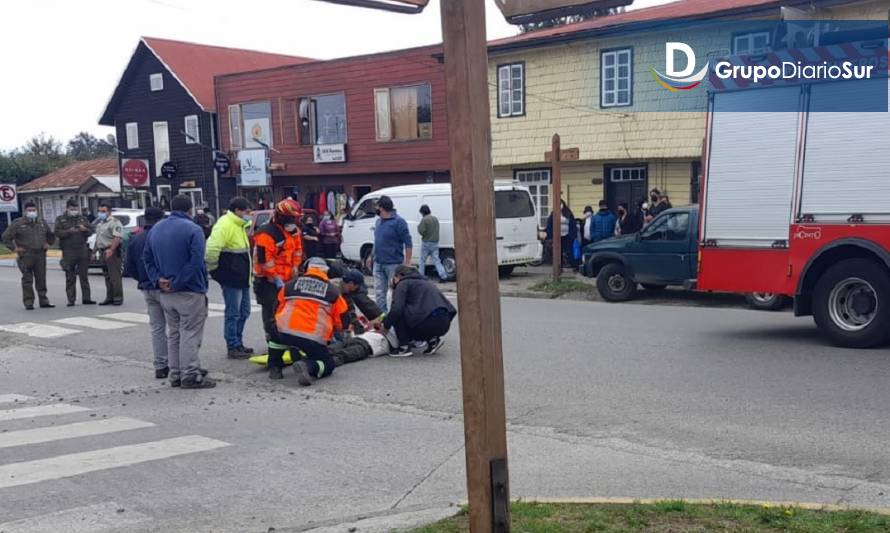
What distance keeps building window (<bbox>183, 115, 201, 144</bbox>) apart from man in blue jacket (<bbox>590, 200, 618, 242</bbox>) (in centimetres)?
2068

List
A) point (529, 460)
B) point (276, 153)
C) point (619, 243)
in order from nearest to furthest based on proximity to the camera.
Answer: point (529, 460) < point (619, 243) < point (276, 153)

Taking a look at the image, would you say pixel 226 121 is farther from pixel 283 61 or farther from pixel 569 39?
pixel 569 39

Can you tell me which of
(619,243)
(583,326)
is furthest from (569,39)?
(583,326)

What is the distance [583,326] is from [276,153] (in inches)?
867

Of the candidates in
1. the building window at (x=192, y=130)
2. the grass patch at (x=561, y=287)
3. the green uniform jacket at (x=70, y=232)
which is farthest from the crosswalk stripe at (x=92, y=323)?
the building window at (x=192, y=130)

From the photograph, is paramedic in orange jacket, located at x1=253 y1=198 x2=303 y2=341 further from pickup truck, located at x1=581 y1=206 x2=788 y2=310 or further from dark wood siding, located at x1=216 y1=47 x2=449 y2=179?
dark wood siding, located at x1=216 y1=47 x2=449 y2=179

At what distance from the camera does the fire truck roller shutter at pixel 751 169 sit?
34.9 ft

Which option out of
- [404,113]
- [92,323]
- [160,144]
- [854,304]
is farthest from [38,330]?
[160,144]

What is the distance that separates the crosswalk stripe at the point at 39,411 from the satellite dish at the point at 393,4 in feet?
19.0

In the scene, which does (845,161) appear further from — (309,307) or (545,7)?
(545,7)

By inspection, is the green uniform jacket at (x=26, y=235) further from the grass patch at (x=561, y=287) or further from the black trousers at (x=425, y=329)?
the grass patch at (x=561, y=287)

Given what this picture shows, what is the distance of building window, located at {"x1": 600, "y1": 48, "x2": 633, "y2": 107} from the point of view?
73.6 ft

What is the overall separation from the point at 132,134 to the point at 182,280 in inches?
1269

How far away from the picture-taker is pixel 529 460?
21.1ft
